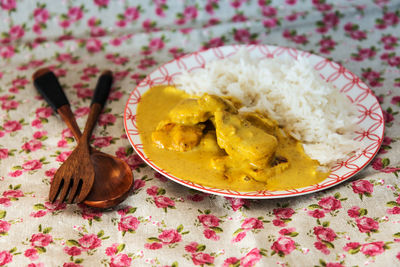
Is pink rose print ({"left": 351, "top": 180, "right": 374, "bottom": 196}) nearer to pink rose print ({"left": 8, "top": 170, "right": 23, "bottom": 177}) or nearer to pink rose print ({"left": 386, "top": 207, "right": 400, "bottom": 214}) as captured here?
pink rose print ({"left": 386, "top": 207, "right": 400, "bottom": 214})

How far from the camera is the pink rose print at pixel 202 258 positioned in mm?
1967

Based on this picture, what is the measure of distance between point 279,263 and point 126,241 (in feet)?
2.28

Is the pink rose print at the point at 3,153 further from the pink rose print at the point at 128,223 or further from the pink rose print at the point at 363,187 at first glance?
the pink rose print at the point at 363,187

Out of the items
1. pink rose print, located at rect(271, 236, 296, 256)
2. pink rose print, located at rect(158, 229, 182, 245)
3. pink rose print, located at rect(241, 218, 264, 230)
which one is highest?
pink rose print, located at rect(271, 236, 296, 256)

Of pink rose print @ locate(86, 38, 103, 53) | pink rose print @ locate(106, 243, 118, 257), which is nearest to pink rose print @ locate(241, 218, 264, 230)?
pink rose print @ locate(106, 243, 118, 257)

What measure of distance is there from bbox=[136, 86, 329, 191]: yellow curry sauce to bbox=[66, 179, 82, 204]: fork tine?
38 cm

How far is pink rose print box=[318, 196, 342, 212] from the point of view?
7.15ft

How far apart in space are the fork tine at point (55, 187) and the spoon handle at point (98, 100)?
0.33 meters

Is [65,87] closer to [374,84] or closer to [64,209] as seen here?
[64,209]

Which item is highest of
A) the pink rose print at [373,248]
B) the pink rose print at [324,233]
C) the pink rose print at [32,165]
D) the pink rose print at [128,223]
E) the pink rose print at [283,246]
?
the pink rose print at [373,248]

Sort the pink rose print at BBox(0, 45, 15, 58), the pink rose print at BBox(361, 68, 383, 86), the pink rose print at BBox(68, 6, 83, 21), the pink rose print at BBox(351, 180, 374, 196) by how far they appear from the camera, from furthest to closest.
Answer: the pink rose print at BBox(68, 6, 83, 21), the pink rose print at BBox(0, 45, 15, 58), the pink rose print at BBox(361, 68, 383, 86), the pink rose print at BBox(351, 180, 374, 196)

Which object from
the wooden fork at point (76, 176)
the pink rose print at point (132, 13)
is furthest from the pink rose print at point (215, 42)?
the wooden fork at point (76, 176)

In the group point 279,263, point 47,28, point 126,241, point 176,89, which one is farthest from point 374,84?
point 47,28

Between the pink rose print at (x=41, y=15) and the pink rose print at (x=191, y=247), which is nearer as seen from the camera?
the pink rose print at (x=191, y=247)
